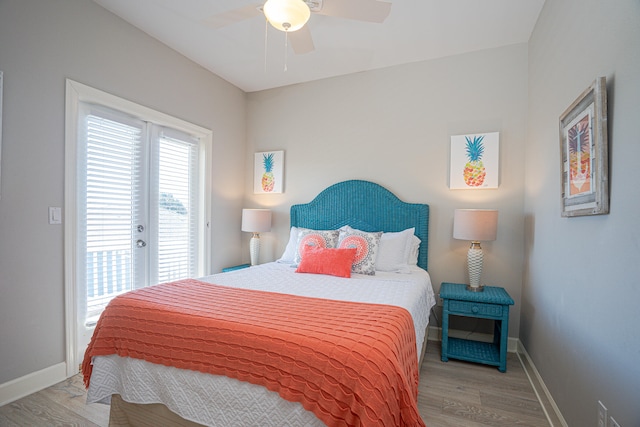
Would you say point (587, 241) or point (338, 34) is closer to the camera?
point (587, 241)

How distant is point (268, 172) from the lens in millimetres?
4055

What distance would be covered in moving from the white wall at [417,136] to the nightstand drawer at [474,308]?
531 millimetres

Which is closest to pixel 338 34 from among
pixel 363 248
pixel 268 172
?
pixel 268 172

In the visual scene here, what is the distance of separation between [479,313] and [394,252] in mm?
862

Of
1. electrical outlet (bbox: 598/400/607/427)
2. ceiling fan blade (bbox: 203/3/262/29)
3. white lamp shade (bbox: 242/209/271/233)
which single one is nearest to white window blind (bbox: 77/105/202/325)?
white lamp shade (bbox: 242/209/271/233)

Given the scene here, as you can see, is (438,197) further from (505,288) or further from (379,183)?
(505,288)

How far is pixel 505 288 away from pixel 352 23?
2786 millimetres

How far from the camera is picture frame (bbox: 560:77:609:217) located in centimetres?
138

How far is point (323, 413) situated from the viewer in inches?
44.5

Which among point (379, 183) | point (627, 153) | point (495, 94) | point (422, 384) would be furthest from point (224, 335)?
point (495, 94)

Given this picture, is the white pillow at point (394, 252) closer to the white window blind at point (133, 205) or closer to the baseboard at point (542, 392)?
the baseboard at point (542, 392)

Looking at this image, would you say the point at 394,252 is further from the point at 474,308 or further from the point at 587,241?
the point at 587,241

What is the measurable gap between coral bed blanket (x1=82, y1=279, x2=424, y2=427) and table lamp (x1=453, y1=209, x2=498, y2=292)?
4.38ft

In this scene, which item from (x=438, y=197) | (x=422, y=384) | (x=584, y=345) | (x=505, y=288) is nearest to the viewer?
(x=584, y=345)
